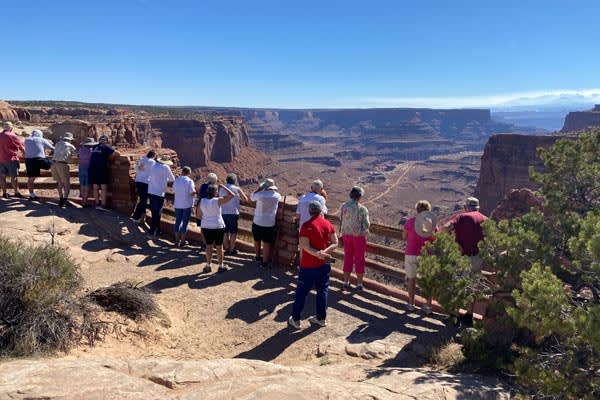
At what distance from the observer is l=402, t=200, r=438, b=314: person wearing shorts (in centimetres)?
684

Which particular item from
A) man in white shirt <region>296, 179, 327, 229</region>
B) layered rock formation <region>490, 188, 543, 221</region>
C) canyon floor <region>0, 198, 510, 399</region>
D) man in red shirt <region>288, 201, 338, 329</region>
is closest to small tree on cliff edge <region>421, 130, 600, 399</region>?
canyon floor <region>0, 198, 510, 399</region>

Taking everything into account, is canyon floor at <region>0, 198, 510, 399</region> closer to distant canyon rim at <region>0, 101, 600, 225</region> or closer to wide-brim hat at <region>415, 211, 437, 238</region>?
wide-brim hat at <region>415, 211, 437, 238</region>

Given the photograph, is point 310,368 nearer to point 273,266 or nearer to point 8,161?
point 273,266

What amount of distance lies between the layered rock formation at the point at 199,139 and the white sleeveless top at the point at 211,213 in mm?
65285

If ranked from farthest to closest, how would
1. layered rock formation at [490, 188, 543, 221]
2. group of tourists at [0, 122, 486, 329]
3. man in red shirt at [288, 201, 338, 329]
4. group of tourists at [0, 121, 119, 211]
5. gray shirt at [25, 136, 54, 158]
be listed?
1. layered rock formation at [490, 188, 543, 221]
2. gray shirt at [25, 136, 54, 158]
3. group of tourists at [0, 121, 119, 211]
4. group of tourists at [0, 122, 486, 329]
5. man in red shirt at [288, 201, 338, 329]

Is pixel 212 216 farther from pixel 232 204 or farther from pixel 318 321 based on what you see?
pixel 318 321

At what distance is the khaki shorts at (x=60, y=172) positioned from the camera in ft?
34.3

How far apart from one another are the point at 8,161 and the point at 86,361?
816 centimetres

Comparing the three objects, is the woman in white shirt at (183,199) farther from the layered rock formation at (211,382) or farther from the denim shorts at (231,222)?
the layered rock formation at (211,382)

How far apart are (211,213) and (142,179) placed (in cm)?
310

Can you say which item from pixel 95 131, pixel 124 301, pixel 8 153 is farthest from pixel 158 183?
pixel 95 131

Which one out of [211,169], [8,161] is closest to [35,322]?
[8,161]

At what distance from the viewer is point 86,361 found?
14.2 feet

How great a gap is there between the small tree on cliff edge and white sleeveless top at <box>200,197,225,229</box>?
13.8 ft
